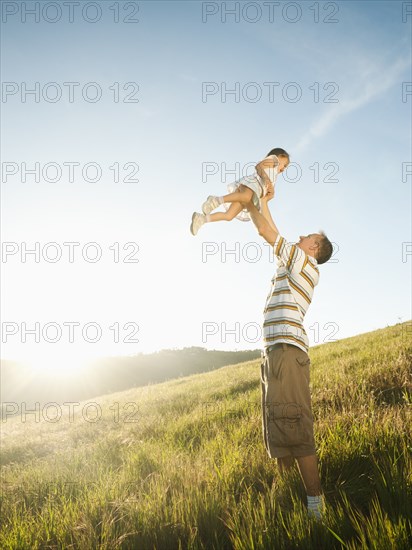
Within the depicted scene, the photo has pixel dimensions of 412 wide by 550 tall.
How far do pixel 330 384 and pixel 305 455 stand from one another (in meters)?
2.77

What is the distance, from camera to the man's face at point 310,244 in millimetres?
3324

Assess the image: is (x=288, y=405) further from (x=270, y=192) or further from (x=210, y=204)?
(x=270, y=192)

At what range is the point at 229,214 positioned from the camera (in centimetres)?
381

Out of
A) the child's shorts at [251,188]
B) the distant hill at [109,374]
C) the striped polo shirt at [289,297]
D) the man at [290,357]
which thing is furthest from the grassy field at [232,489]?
the distant hill at [109,374]

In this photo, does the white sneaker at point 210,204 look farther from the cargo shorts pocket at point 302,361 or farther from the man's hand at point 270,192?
the cargo shorts pocket at point 302,361

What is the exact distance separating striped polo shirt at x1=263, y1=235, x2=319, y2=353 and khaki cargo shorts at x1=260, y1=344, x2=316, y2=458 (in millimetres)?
97

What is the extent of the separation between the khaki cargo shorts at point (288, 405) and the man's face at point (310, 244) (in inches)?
33.2

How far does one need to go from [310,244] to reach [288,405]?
4.32 feet

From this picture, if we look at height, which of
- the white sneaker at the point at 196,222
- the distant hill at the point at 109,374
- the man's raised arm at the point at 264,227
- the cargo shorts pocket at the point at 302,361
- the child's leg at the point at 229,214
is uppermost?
the child's leg at the point at 229,214

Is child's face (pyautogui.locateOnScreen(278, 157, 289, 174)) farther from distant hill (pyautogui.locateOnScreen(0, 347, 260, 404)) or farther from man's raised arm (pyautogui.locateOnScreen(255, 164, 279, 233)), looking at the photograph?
distant hill (pyautogui.locateOnScreen(0, 347, 260, 404))

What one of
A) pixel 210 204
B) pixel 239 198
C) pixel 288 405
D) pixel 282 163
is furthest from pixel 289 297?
pixel 282 163

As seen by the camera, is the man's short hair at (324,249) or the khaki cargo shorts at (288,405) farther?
the man's short hair at (324,249)

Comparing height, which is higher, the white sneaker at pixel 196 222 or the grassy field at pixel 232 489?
the white sneaker at pixel 196 222

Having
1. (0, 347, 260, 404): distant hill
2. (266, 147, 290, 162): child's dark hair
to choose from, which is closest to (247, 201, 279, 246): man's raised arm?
(266, 147, 290, 162): child's dark hair
